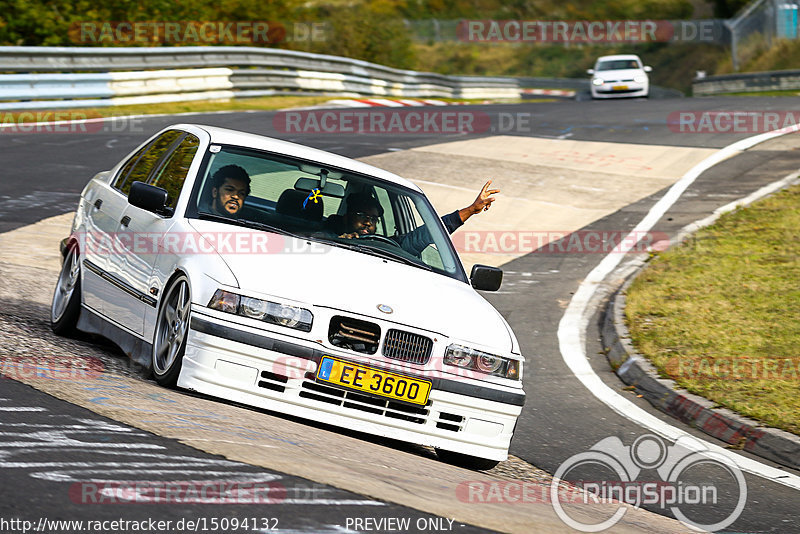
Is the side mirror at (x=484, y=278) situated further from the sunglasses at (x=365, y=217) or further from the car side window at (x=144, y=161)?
the car side window at (x=144, y=161)

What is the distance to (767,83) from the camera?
35.2 meters

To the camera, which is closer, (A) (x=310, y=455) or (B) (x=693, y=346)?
(A) (x=310, y=455)

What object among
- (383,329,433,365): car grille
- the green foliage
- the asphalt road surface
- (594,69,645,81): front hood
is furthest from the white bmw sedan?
the green foliage

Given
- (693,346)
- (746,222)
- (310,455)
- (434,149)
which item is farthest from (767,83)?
(310,455)

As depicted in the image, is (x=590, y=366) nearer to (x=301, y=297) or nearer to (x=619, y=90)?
(x=301, y=297)

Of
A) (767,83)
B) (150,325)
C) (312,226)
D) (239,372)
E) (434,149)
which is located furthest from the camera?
(767,83)

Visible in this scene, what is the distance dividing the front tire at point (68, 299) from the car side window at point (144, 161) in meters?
0.59

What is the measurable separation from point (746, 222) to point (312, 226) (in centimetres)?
929

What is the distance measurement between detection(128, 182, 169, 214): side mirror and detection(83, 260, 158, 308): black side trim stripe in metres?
0.52

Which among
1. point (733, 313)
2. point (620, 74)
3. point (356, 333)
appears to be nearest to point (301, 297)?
point (356, 333)

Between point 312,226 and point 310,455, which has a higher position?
point 312,226

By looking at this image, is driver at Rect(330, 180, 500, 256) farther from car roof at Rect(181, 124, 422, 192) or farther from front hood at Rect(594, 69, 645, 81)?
front hood at Rect(594, 69, 645, 81)

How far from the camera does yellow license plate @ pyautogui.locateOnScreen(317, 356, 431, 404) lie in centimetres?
561

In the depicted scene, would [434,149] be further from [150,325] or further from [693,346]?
[150,325]
